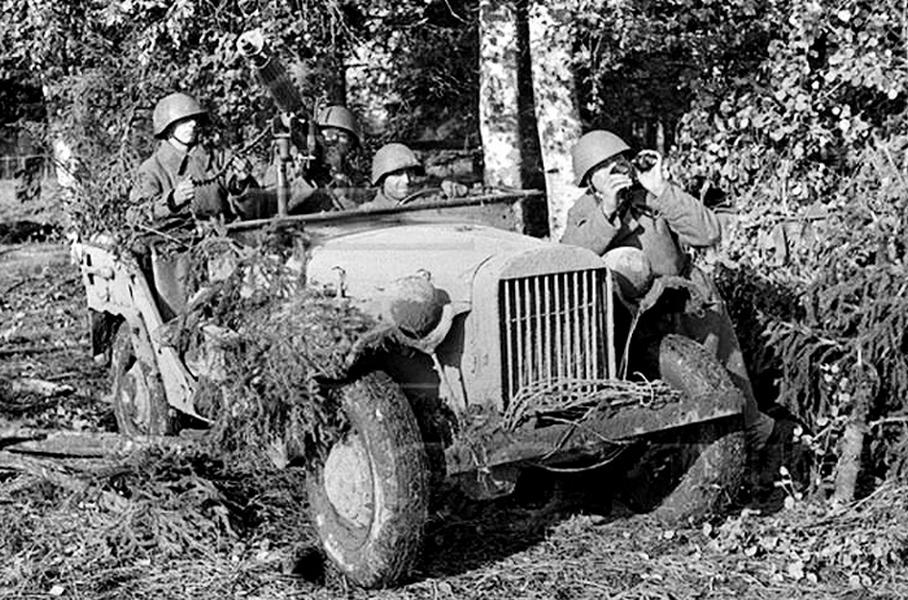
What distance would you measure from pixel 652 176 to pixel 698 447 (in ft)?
5.40

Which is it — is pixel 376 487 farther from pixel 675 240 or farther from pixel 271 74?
pixel 271 74

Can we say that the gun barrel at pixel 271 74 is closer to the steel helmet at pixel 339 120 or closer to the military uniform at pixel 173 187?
the steel helmet at pixel 339 120

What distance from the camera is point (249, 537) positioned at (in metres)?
6.74

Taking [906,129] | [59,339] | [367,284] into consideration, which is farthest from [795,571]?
[59,339]

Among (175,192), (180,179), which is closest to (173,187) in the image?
(180,179)

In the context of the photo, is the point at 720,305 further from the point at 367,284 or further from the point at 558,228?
the point at 558,228

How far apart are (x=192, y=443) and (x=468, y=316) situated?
187cm

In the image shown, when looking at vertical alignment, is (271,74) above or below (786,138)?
above

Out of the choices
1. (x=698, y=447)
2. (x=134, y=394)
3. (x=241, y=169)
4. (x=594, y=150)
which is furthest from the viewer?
(x=241, y=169)

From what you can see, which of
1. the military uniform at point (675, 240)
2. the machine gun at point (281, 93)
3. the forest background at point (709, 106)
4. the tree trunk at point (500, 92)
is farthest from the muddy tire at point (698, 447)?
the tree trunk at point (500, 92)

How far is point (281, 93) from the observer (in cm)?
1077

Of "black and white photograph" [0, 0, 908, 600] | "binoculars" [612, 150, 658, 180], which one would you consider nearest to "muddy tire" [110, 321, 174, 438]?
"black and white photograph" [0, 0, 908, 600]

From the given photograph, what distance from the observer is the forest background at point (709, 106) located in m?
6.76

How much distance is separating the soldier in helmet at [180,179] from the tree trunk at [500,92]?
3.21m
